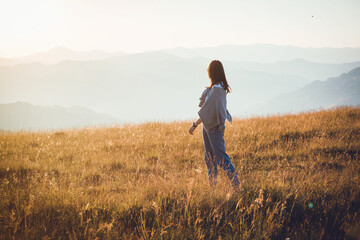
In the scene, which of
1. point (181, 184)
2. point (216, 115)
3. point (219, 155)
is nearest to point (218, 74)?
point (216, 115)

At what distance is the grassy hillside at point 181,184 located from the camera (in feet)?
10.2

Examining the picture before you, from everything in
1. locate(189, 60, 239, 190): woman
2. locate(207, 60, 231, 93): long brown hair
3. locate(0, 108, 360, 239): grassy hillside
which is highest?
locate(207, 60, 231, 93): long brown hair

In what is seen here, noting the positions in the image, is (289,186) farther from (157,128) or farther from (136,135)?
(157,128)

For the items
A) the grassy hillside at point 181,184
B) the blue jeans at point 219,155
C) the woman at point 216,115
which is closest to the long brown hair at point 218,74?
the woman at point 216,115

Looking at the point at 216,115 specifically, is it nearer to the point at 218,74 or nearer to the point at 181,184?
the point at 218,74

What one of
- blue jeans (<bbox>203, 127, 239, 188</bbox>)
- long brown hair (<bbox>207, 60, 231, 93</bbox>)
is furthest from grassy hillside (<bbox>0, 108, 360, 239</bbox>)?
long brown hair (<bbox>207, 60, 231, 93</bbox>)

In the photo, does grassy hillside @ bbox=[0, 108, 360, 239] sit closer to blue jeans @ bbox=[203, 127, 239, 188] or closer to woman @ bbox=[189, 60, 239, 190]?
blue jeans @ bbox=[203, 127, 239, 188]

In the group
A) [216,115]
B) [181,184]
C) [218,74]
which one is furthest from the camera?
[218,74]

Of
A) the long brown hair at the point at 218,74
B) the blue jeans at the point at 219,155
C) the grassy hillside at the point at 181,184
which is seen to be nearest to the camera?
the grassy hillside at the point at 181,184

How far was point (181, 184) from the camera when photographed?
4.19m

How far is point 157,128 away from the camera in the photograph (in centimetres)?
989

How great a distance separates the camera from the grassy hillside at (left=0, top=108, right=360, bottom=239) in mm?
3100

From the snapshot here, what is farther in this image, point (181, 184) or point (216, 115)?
point (216, 115)

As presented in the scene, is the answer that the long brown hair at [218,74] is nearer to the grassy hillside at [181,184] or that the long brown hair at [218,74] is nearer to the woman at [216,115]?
the woman at [216,115]
